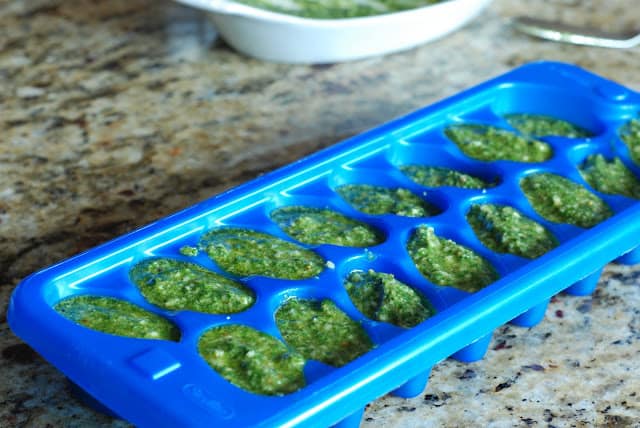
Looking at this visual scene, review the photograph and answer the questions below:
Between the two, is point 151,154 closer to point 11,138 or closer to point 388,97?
point 11,138

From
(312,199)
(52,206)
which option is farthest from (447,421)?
(52,206)

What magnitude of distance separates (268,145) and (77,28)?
661 mm

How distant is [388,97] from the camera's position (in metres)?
2.02

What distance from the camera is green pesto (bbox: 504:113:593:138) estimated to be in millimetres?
1708

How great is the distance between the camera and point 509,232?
54.1 inches

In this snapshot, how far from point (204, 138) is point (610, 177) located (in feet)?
2.38

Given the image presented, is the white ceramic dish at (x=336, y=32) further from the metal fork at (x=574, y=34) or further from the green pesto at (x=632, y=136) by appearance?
the green pesto at (x=632, y=136)

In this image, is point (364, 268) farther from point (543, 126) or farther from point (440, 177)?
point (543, 126)

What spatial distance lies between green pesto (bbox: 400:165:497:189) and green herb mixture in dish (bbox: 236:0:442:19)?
0.65 meters

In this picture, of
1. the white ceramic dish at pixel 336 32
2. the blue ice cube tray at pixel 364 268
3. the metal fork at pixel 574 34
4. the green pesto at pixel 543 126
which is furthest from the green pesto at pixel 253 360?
the metal fork at pixel 574 34

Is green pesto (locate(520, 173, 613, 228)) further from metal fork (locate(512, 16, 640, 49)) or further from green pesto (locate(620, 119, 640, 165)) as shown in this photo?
metal fork (locate(512, 16, 640, 49))

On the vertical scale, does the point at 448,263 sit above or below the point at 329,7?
below

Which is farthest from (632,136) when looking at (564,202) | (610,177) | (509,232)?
(509,232)

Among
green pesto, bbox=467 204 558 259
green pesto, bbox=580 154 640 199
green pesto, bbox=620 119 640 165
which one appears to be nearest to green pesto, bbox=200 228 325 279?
green pesto, bbox=467 204 558 259
